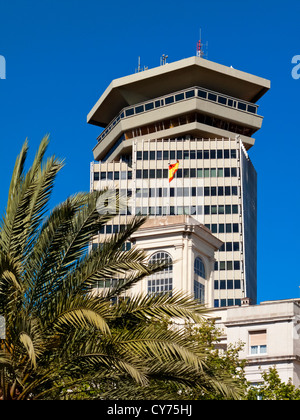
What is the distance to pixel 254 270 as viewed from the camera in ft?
460

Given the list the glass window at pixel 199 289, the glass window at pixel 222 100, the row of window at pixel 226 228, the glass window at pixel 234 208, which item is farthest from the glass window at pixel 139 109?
the glass window at pixel 199 289

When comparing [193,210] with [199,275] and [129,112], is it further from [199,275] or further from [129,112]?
[199,275]

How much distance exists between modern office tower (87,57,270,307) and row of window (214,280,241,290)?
142mm

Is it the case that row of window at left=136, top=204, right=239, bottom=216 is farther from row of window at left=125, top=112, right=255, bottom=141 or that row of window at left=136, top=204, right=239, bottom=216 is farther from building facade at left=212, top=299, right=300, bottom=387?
building facade at left=212, top=299, right=300, bottom=387

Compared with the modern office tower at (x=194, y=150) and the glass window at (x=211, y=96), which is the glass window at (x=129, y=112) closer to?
the modern office tower at (x=194, y=150)

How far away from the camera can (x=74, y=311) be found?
18.2 m

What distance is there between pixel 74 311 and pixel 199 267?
46.7m

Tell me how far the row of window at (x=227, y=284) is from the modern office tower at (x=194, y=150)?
0.14m

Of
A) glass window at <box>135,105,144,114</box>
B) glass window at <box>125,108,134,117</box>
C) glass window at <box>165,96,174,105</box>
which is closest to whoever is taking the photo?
glass window at <box>165,96,174,105</box>

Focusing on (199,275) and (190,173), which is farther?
(190,173)

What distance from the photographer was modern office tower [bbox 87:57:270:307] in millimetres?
133625

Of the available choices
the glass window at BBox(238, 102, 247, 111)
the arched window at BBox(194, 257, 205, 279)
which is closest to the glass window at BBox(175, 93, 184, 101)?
the glass window at BBox(238, 102, 247, 111)

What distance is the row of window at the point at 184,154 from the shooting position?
138 meters

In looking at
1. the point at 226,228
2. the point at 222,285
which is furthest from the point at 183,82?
the point at 222,285
